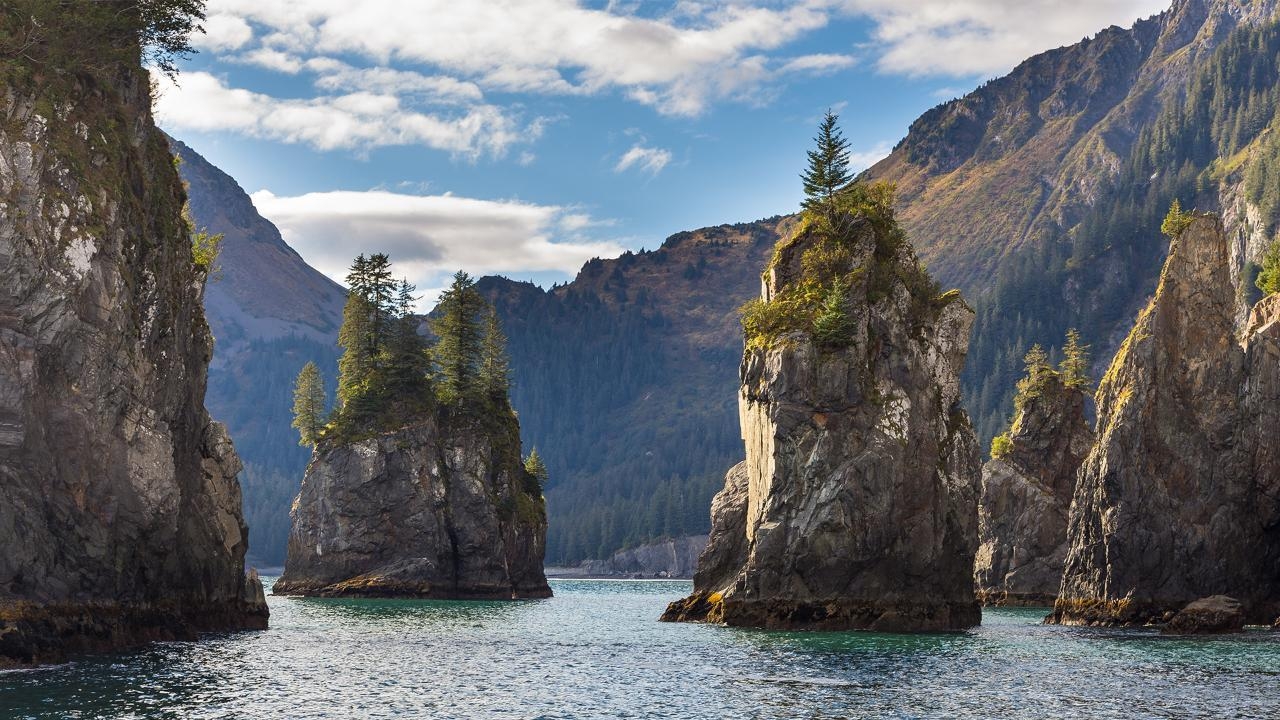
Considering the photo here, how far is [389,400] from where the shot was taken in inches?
5541

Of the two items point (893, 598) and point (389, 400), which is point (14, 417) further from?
point (389, 400)

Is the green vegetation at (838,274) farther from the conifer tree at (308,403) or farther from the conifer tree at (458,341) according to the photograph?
the conifer tree at (308,403)

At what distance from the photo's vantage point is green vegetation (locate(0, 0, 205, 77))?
201 ft

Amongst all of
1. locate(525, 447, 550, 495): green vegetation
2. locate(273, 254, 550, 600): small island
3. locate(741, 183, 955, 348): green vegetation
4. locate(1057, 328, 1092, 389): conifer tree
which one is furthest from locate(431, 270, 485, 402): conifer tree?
locate(1057, 328, 1092, 389): conifer tree

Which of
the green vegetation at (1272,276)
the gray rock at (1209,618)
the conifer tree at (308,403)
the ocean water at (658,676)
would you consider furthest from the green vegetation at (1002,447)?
the conifer tree at (308,403)

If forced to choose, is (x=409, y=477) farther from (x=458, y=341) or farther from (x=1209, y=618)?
(x=1209, y=618)

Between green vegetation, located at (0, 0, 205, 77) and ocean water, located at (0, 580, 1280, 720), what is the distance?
93.7ft

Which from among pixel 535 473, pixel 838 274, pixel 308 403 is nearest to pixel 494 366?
pixel 535 473

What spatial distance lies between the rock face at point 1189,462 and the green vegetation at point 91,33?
232 ft

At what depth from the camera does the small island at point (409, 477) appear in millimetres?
135750

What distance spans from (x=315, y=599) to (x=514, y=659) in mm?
68811

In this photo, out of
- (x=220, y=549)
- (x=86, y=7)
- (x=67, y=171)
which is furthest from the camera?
(x=220, y=549)

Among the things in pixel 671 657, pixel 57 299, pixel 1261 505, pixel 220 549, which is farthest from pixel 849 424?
pixel 57 299

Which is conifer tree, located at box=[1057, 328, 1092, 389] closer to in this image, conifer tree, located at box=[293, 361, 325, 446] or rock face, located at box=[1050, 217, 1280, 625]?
rock face, located at box=[1050, 217, 1280, 625]
